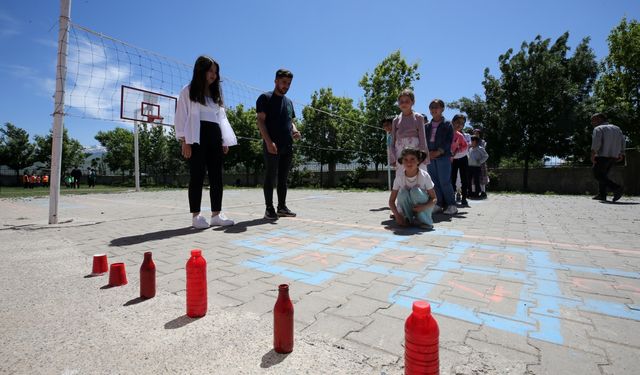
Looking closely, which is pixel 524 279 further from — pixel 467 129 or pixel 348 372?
pixel 467 129

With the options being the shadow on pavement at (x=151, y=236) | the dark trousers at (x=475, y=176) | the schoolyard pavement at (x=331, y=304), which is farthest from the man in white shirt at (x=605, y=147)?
the shadow on pavement at (x=151, y=236)

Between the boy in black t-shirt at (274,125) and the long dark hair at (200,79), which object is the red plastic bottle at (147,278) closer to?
the long dark hair at (200,79)

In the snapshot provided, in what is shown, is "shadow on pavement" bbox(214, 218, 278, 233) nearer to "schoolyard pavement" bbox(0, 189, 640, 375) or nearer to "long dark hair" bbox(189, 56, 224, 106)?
"schoolyard pavement" bbox(0, 189, 640, 375)

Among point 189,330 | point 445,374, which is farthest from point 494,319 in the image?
point 189,330

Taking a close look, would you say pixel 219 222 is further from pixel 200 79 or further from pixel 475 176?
pixel 475 176

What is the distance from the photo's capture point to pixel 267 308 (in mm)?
1995

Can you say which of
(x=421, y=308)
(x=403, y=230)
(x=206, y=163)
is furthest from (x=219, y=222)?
(x=421, y=308)

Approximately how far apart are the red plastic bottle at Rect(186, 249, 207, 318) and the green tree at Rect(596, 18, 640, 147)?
22.8 meters

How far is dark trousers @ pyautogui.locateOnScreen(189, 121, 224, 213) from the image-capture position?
15.0 ft

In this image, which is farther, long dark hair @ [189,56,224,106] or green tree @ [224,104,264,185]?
green tree @ [224,104,264,185]

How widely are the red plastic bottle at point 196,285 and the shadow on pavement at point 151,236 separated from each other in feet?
7.82

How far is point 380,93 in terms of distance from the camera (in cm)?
2359

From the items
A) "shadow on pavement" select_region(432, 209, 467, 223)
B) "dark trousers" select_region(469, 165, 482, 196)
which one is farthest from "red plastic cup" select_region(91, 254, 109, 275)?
"dark trousers" select_region(469, 165, 482, 196)

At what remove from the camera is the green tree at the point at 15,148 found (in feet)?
127
